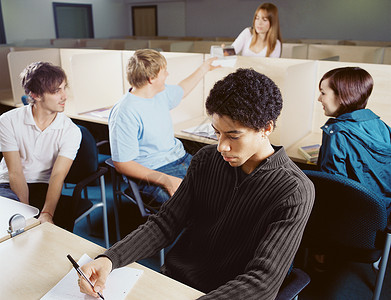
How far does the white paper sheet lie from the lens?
34.3 inches

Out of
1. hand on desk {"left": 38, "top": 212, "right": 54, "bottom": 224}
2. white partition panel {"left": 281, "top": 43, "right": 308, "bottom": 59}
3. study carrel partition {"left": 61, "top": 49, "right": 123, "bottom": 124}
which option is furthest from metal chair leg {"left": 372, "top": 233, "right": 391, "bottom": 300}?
white partition panel {"left": 281, "top": 43, "right": 308, "bottom": 59}

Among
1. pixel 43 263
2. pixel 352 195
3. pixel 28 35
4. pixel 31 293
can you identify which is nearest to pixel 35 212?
pixel 43 263

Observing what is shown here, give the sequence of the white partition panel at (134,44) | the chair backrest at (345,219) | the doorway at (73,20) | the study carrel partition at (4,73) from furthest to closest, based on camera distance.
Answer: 1. the doorway at (73,20)
2. the white partition panel at (134,44)
3. the study carrel partition at (4,73)
4. the chair backrest at (345,219)

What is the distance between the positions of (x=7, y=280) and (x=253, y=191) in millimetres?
704

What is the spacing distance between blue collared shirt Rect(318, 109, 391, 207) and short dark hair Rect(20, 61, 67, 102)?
1.36m

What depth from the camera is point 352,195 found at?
1313mm

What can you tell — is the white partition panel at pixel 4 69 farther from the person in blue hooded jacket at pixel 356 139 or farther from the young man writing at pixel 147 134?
the person in blue hooded jacket at pixel 356 139

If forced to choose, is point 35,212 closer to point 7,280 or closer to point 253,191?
point 7,280

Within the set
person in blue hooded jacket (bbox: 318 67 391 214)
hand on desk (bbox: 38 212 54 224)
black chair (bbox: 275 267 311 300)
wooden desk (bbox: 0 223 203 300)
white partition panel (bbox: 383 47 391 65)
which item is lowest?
hand on desk (bbox: 38 212 54 224)

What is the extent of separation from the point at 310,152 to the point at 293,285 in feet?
3.80

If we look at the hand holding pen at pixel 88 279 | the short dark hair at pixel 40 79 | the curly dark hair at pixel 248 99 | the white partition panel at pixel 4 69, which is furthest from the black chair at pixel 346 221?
the white partition panel at pixel 4 69

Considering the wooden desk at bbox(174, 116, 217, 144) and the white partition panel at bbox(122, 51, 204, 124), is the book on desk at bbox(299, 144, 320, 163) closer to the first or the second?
the wooden desk at bbox(174, 116, 217, 144)

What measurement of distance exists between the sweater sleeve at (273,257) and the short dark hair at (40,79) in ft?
4.41

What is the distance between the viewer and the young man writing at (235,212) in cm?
90
